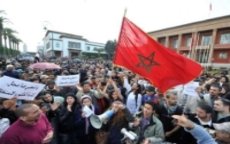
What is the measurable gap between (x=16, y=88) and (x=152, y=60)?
8.30 ft

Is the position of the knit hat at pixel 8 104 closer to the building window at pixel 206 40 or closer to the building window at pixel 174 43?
the building window at pixel 206 40

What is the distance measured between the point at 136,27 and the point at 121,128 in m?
2.14

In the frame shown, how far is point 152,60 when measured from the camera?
4863 millimetres

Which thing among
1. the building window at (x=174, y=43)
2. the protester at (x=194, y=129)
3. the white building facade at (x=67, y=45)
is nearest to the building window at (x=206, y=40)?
the building window at (x=174, y=43)

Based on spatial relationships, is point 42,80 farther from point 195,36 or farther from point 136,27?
point 195,36

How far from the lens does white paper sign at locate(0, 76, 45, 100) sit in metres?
3.83

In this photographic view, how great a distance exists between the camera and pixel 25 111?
3.08m

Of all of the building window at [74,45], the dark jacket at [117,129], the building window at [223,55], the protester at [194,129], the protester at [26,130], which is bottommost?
the dark jacket at [117,129]

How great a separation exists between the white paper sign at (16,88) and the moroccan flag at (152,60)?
1874 mm

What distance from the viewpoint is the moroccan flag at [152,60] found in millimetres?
4637

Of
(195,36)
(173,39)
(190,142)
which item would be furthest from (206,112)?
(173,39)

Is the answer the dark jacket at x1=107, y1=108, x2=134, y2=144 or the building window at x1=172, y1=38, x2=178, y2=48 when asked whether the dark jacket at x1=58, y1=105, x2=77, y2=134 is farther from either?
the building window at x1=172, y1=38, x2=178, y2=48

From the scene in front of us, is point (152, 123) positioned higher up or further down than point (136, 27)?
further down

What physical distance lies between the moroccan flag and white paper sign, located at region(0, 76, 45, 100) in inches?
73.8
